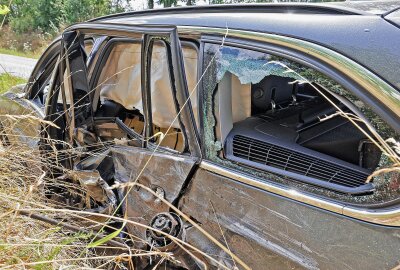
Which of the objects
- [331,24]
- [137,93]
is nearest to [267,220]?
[331,24]

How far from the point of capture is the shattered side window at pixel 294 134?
4.38ft

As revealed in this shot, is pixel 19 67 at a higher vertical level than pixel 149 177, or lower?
lower

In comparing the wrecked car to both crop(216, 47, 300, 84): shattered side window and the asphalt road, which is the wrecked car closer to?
crop(216, 47, 300, 84): shattered side window

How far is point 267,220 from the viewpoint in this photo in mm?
1611

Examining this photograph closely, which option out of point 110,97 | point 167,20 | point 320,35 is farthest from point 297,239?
point 110,97

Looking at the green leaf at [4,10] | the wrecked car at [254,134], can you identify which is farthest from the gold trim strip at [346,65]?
the green leaf at [4,10]

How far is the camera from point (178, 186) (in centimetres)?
198

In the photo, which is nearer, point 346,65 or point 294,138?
point 346,65

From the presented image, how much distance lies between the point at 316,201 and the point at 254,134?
529 millimetres

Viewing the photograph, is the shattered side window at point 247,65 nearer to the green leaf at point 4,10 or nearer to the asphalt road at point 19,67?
the green leaf at point 4,10

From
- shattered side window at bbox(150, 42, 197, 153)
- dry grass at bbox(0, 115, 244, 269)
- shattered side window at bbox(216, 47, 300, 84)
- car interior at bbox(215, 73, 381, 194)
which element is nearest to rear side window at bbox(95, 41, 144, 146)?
shattered side window at bbox(150, 42, 197, 153)

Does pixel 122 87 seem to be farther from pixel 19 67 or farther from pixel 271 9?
pixel 19 67

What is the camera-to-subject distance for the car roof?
1305mm

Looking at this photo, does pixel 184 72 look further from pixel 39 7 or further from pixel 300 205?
pixel 39 7
